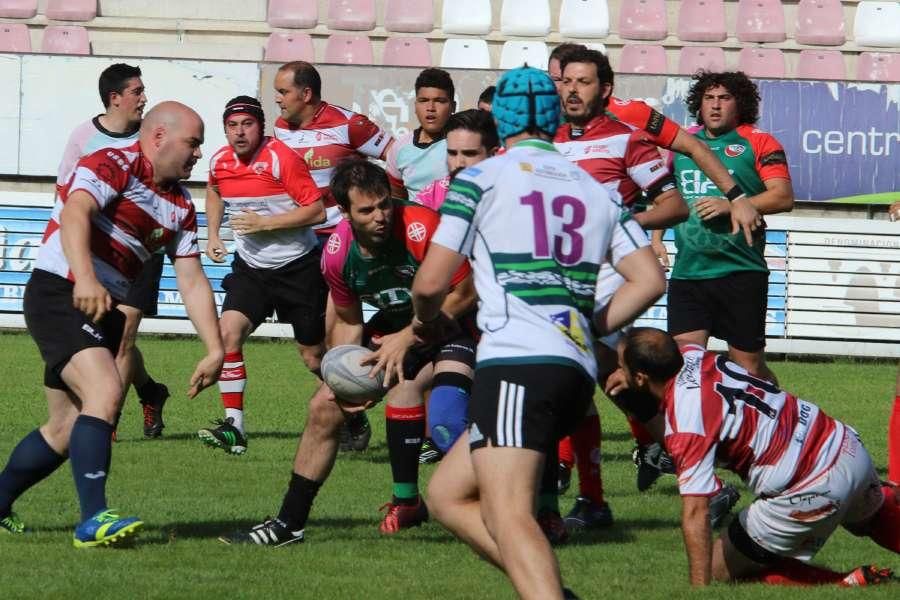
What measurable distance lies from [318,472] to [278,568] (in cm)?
59

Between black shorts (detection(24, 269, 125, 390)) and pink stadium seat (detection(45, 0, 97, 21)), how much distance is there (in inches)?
577

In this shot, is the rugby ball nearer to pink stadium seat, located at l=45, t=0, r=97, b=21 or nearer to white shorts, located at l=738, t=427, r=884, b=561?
white shorts, located at l=738, t=427, r=884, b=561

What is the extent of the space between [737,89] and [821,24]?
40.6ft

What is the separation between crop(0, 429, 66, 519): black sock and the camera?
673 cm

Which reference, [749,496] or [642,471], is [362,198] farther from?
[749,496]

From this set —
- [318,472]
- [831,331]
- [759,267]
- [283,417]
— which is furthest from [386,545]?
[831,331]

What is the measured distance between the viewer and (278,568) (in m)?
6.27

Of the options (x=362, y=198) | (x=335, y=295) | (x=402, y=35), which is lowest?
(x=335, y=295)

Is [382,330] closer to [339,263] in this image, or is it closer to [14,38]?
[339,263]

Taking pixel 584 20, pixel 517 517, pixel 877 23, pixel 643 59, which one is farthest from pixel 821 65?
pixel 517 517

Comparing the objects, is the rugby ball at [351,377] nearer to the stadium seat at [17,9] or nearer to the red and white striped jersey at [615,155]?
the red and white striped jersey at [615,155]

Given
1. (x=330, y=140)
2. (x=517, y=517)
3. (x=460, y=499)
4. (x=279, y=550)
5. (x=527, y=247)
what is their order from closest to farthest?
(x=517, y=517) < (x=527, y=247) < (x=460, y=499) < (x=279, y=550) < (x=330, y=140)

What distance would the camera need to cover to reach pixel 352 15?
2041cm

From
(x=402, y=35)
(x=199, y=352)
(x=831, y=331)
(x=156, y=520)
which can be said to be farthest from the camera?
(x=402, y=35)
